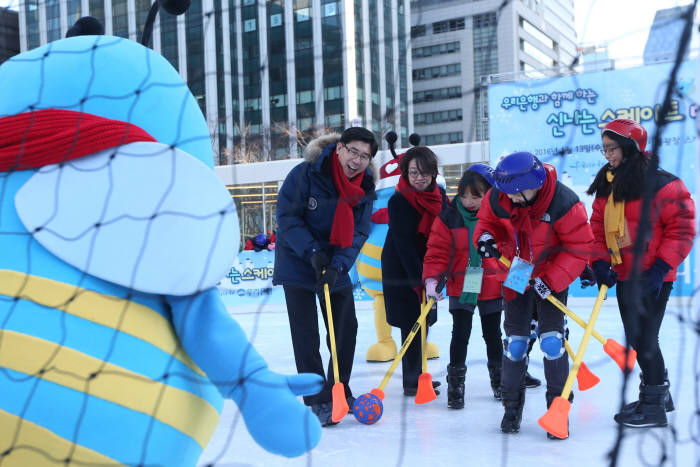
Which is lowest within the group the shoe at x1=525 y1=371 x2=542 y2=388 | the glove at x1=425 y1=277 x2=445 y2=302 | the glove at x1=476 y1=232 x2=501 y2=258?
the shoe at x1=525 y1=371 x2=542 y2=388

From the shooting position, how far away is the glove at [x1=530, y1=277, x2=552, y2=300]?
258cm

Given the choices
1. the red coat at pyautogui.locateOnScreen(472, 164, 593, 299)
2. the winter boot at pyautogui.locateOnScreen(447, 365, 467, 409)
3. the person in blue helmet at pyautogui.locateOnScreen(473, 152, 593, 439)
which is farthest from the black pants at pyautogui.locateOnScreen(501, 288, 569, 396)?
the winter boot at pyautogui.locateOnScreen(447, 365, 467, 409)

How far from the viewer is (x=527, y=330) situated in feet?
8.77

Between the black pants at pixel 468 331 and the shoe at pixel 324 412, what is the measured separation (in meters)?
0.63

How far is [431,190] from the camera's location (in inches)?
124

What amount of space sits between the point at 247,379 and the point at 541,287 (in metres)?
1.54

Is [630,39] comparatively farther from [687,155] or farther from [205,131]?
[687,155]

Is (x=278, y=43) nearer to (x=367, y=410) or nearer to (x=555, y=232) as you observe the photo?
(x=555, y=232)

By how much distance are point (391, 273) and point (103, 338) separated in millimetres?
2247

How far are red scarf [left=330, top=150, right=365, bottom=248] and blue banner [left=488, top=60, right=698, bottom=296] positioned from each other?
414 cm

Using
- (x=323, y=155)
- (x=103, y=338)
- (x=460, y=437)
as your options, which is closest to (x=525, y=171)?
(x=323, y=155)

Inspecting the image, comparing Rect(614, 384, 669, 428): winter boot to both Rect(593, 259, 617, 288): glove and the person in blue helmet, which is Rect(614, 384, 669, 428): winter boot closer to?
the person in blue helmet

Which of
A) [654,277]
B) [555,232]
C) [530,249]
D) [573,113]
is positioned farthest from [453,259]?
[573,113]

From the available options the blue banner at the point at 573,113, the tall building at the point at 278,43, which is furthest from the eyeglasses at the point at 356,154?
the blue banner at the point at 573,113
